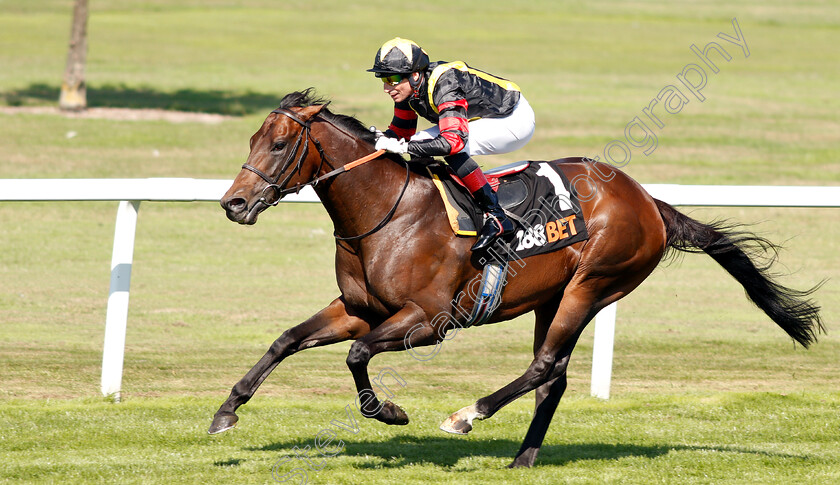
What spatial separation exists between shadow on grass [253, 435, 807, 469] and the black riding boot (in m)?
1.12

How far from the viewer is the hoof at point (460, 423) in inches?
191

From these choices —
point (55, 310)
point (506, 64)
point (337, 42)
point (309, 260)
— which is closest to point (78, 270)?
point (55, 310)

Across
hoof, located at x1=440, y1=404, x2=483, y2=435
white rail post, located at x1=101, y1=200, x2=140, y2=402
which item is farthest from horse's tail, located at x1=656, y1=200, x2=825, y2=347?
white rail post, located at x1=101, y1=200, x2=140, y2=402

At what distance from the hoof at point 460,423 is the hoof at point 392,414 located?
0.21 meters

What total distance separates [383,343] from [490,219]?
80 cm

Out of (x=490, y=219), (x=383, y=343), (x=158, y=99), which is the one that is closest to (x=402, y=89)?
(x=490, y=219)

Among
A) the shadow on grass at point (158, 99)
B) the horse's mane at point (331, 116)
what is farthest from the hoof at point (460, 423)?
the shadow on grass at point (158, 99)

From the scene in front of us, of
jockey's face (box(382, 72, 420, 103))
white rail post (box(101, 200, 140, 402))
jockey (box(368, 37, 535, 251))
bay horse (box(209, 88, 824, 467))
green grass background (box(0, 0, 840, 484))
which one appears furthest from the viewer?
white rail post (box(101, 200, 140, 402))

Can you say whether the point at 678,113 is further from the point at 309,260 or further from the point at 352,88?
the point at 309,260

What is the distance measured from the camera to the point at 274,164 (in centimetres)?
462

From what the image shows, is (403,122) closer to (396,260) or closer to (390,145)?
(390,145)

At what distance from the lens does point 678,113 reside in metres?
20.9

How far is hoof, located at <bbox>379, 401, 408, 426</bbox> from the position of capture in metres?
4.89

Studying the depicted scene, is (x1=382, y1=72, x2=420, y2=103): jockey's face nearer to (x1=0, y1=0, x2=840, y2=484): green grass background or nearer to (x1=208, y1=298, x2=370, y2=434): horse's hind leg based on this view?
(x1=208, y1=298, x2=370, y2=434): horse's hind leg
